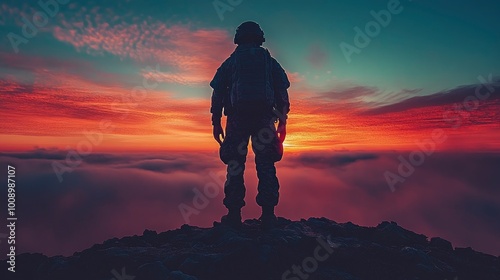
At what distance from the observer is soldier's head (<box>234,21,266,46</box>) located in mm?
9117

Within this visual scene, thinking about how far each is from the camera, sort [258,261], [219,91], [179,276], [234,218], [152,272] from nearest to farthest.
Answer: [179,276] < [152,272] < [258,261] < [234,218] < [219,91]

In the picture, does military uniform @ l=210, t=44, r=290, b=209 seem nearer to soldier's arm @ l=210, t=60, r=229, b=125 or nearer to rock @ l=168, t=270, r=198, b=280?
soldier's arm @ l=210, t=60, r=229, b=125

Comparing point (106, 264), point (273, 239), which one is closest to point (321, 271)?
point (273, 239)

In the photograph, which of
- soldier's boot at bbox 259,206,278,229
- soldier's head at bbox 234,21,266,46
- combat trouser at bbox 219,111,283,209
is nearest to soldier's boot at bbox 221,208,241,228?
combat trouser at bbox 219,111,283,209

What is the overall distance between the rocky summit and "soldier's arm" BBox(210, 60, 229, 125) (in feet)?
10.4

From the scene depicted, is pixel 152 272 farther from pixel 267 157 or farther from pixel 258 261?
pixel 267 157

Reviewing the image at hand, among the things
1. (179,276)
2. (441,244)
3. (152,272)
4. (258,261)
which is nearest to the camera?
(179,276)

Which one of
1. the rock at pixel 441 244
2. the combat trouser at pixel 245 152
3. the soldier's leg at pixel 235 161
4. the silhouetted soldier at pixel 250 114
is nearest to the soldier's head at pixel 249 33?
the silhouetted soldier at pixel 250 114

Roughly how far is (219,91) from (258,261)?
474 cm

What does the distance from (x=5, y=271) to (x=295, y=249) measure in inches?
259

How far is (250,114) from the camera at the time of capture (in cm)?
893

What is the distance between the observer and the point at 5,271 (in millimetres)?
7438

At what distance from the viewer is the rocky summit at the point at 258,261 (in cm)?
667

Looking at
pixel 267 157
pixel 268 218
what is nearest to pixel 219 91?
pixel 267 157
